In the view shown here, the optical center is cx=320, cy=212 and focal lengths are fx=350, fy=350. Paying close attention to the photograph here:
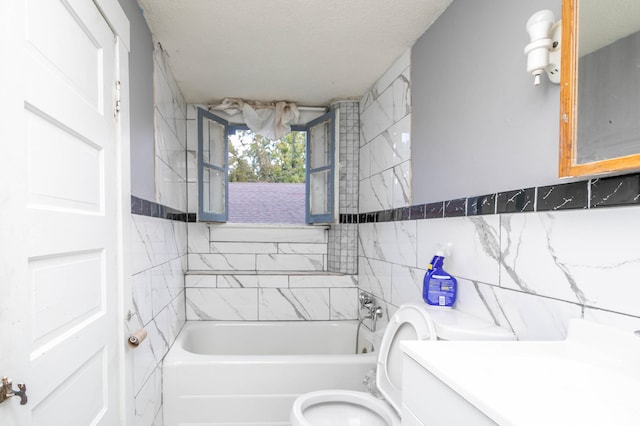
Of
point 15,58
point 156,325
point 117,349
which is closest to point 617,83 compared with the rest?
point 15,58

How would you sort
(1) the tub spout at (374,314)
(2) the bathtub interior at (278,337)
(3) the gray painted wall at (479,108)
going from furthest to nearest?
(2) the bathtub interior at (278,337)
(1) the tub spout at (374,314)
(3) the gray painted wall at (479,108)

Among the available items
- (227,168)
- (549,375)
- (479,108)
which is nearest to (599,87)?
(479,108)

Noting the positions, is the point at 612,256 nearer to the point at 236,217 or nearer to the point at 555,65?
the point at 555,65

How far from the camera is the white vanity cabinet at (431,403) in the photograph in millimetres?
686

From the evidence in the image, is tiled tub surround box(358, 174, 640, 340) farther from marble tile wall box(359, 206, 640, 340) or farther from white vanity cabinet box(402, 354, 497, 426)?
white vanity cabinet box(402, 354, 497, 426)

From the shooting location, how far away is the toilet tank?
1.21 metres

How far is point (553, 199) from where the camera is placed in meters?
1.02

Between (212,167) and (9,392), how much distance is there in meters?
2.49

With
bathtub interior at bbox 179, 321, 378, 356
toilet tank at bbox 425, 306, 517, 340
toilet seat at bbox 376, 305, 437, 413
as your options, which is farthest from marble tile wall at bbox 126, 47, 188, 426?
toilet tank at bbox 425, 306, 517, 340

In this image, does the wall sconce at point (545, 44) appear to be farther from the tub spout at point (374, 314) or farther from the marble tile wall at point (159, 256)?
the tub spout at point (374, 314)

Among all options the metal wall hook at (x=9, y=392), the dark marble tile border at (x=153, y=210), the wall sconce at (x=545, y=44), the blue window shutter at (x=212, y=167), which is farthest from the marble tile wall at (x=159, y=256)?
the wall sconce at (x=545, y=44)

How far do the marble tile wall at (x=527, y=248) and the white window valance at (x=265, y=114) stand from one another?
1.15 metres

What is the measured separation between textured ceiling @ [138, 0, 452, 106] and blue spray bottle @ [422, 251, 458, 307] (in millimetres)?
1245

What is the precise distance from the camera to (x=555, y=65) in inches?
39.6
